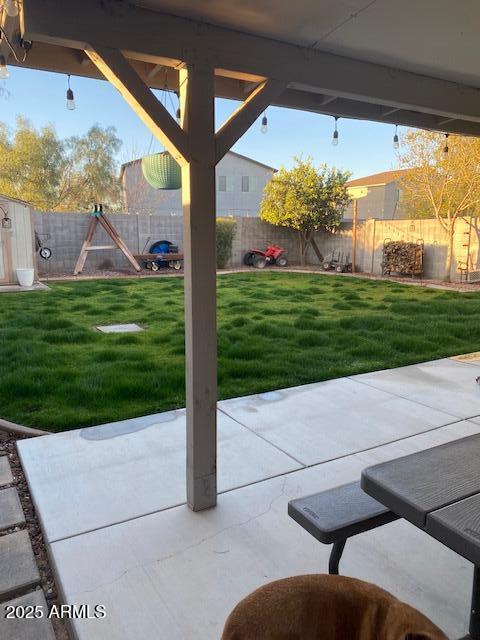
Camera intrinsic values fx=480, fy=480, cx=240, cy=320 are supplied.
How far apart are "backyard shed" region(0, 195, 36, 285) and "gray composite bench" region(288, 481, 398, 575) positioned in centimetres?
971

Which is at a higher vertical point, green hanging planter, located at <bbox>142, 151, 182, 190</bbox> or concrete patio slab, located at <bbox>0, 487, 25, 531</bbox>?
green hanging planter, located at <bbox>142, 151, 182, 190</bbox>

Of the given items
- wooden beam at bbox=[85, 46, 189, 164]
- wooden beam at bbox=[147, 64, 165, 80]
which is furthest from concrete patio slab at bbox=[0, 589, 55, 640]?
wooden beam at bbox=[147, 64, 165, 80]

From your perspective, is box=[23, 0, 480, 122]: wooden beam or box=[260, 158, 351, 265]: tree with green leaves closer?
box=[23, 0, 480, 122]: wooden beam

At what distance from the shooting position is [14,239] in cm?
984

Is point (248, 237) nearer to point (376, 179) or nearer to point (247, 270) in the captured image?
point (247, 270)

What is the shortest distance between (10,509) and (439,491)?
1.97 m

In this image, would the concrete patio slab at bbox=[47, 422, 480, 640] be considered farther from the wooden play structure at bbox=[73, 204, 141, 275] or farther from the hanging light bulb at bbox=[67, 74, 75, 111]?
the wooden play structure at bbox=[73, 204, 141, 275]

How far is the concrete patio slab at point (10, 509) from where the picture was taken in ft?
7.18

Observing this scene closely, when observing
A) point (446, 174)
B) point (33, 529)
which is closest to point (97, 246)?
point (446, 174)

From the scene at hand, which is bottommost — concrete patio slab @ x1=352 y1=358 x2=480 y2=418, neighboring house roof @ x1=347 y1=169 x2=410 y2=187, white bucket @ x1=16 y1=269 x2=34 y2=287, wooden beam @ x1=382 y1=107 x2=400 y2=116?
concrete patio slab @ x1=352 y1=358 x2=480 y2=418

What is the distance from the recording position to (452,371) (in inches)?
179

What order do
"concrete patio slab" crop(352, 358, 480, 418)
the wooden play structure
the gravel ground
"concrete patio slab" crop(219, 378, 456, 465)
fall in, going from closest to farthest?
the gravel ground → "concrete patio slab" crop(219, 378, 456, 465) → "concrete patio slab" crop(352, 358, 480, 418) → the wooden play structure

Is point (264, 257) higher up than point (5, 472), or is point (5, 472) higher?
point (264, 257)

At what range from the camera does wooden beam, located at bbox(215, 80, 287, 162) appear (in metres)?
2.06
